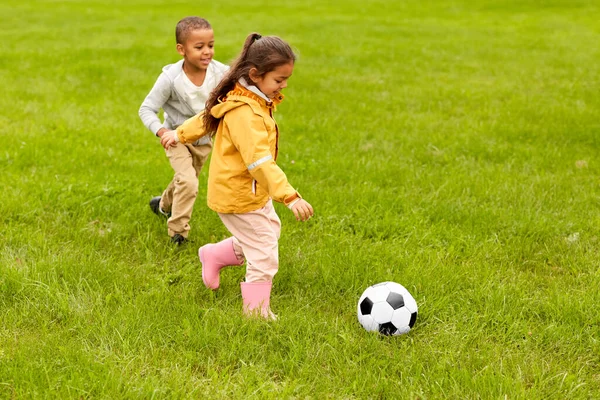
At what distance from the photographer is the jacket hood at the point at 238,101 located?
3.56m

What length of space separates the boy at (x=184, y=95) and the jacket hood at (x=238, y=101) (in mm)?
1142

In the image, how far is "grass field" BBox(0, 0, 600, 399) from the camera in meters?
3.27

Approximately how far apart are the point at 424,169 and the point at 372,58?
7.50 meters

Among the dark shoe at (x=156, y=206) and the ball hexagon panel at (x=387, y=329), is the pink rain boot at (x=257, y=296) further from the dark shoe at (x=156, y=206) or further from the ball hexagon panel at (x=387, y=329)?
the dark shoe at (x=156, y=206)

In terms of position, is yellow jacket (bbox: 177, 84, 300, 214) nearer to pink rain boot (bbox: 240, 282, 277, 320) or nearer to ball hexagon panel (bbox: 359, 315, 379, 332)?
pink rain boot (bbox: 240, 282, 277, 320)

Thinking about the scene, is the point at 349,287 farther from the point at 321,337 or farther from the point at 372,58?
the point at 372,58

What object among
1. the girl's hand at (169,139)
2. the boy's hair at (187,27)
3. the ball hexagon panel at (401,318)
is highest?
the boy's hair at (187,27)

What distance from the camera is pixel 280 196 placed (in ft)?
11.2

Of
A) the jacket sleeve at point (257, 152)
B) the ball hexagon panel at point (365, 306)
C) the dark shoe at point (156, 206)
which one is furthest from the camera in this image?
the dark shoe at point (156, 206)

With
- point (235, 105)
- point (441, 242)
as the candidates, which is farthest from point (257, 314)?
point (441, 242)

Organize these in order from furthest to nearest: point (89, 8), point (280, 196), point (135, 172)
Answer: point (89, 8) → point (135, 172) → point (280, 196)

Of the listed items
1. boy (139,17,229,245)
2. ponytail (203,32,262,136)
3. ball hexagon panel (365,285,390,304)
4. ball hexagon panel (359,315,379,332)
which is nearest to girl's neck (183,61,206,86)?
boy (139,17,229,245)

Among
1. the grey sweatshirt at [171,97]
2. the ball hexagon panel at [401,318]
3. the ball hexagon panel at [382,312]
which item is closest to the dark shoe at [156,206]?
the grey sweatshirt at [171,97]

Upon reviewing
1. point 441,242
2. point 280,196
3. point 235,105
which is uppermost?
point 235,105
